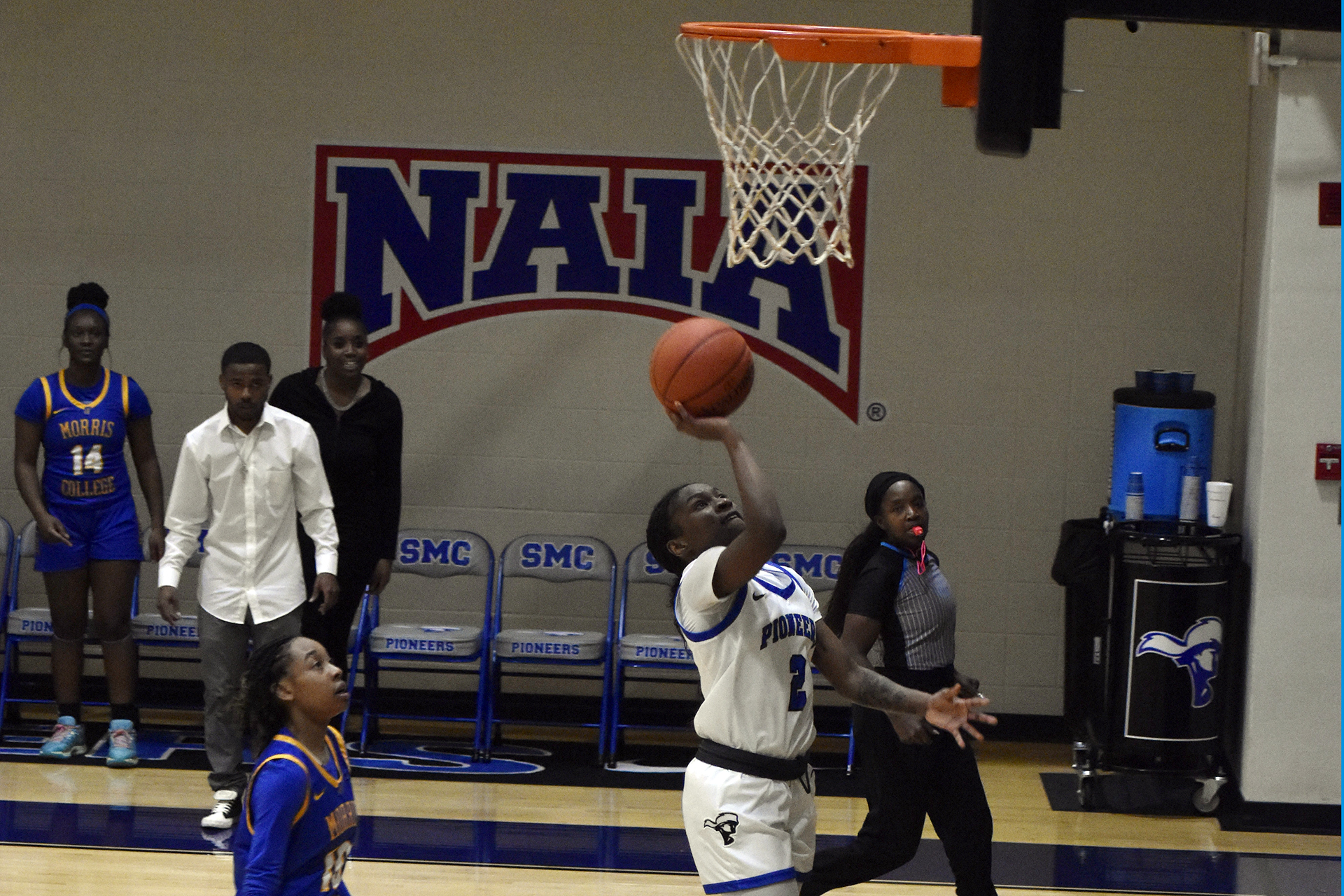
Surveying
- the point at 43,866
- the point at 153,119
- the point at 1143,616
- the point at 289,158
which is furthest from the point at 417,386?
the point at 1143,616

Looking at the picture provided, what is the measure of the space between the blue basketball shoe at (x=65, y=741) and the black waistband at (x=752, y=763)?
4.27m

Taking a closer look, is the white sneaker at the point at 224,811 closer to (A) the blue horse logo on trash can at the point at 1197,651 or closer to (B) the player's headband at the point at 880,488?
(B) the player's headband at the point at 880,488

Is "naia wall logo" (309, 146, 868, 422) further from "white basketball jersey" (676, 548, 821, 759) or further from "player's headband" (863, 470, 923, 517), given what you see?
"white basketball jersey" (676, 548, 821, 759)

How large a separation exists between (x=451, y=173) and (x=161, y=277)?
1519 mm

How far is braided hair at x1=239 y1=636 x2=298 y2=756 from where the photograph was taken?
344 cm

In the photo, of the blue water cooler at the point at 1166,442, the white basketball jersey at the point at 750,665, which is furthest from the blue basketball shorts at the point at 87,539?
the blue water cooler at the point at 1166,442

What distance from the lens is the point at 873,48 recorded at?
4230 millimetres

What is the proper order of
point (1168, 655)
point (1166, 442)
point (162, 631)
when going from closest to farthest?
point (1168, 655)
point (1166, 442)
point (162, 631)

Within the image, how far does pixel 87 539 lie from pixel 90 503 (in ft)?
0.52

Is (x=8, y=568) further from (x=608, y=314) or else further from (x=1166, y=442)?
(x=1166, y=442)

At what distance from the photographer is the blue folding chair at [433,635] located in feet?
23.3

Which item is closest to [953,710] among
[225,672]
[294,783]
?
[294,783]

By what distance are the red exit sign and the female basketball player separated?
10.6ft

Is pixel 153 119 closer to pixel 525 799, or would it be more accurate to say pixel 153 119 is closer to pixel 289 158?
pixel 289 158
